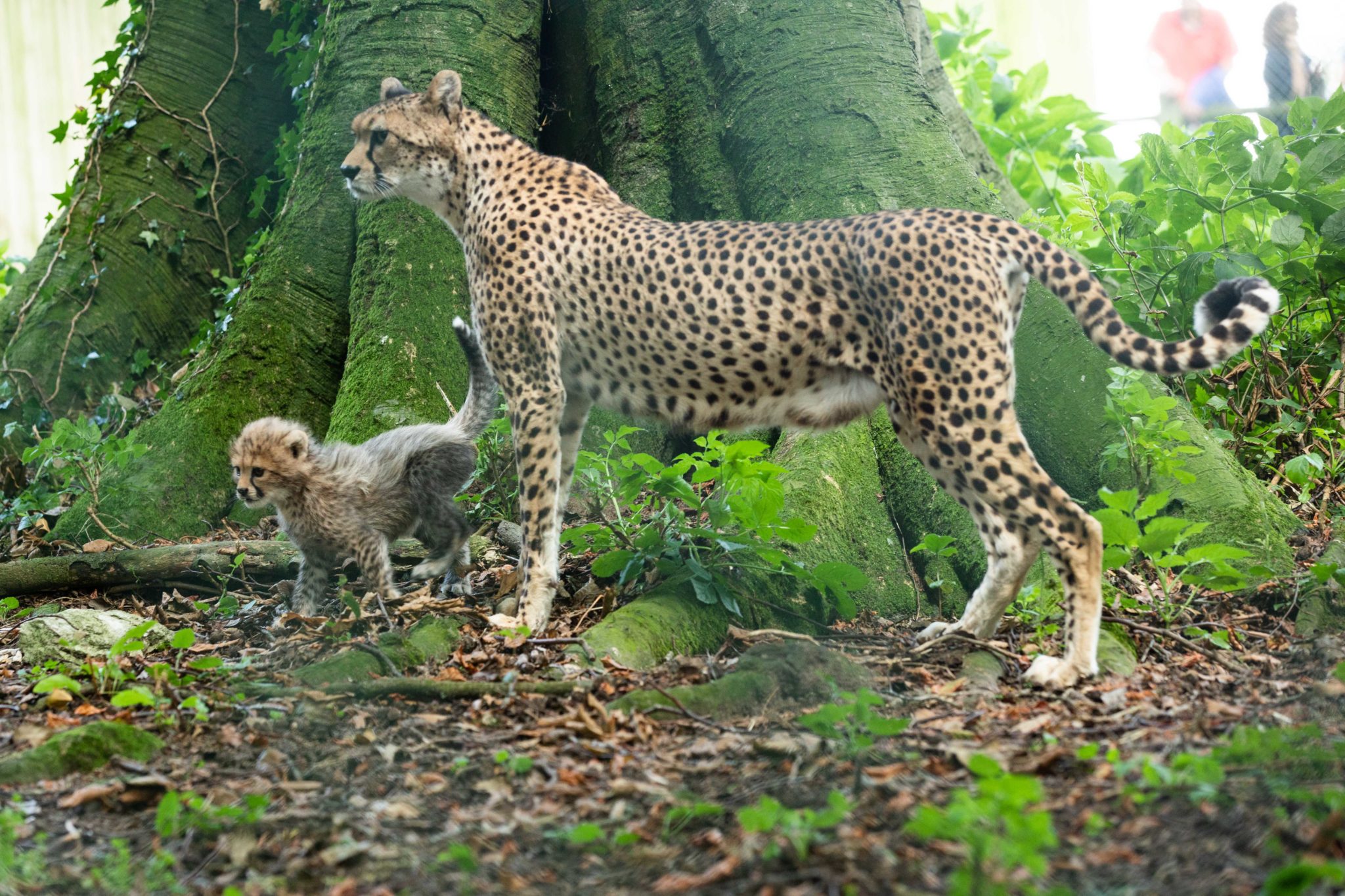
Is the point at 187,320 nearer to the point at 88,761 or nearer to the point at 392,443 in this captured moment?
the point at 392,443

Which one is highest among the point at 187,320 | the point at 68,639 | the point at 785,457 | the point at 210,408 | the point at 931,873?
the point at 187,320

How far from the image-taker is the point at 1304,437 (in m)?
6.34

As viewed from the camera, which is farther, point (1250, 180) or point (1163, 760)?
point (1250, 180)

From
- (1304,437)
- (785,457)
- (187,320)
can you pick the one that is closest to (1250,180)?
(1304,437)

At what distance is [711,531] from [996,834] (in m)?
2.40

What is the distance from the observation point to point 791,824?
2.45 metres

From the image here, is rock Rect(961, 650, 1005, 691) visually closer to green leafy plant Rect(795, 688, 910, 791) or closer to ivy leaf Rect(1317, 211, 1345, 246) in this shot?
green leafy plant Rect(795, 688, 910, 791)

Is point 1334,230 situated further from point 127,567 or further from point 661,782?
point 127,567

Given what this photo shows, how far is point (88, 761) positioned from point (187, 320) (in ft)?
17.5

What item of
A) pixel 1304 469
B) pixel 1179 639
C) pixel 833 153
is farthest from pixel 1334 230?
pixel 1179 639

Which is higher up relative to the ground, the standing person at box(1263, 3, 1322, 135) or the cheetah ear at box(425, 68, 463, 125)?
the standing person at box(1263, 3, 1322, 135)

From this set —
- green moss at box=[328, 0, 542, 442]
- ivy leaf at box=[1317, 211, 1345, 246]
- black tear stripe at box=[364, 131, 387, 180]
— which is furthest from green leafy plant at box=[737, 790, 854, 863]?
ivy leaf at box=[1317, 211, 1345, 246]

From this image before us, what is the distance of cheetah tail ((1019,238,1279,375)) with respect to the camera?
388 centimetres

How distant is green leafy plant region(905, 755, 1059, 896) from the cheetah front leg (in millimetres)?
2654
